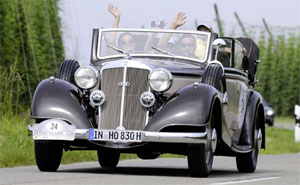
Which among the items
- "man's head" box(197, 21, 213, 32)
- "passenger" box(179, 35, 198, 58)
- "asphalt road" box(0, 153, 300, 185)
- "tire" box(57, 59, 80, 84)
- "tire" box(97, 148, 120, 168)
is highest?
"man's head" box(197, 21, 213, 32)

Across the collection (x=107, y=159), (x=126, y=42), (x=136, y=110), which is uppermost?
(x=126, y=42)

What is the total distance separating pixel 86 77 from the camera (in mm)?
11547

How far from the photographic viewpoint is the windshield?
12984 mm

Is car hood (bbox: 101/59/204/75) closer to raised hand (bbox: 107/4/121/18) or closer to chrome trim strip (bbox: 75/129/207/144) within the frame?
chrome trim strip (bbox: 75/129/207/144)

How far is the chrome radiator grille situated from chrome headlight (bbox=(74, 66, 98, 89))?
0.12 metres

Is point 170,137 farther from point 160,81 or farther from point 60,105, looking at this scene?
point 60,105

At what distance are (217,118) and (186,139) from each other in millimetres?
1079

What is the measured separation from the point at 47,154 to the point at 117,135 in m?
1.02

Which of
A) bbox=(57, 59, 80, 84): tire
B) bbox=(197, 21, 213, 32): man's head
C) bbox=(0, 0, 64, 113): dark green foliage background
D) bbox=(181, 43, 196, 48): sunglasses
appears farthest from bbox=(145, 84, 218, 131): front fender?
bbox=(0, 0, 64, 113): dark green foliage background

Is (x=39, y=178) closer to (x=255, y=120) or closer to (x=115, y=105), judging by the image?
(x=115, y=105)

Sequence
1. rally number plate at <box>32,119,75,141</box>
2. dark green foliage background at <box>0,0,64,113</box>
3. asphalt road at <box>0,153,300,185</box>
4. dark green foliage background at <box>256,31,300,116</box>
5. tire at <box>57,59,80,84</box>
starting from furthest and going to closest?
dark green foliage background at <box>256,31,300,116</box> → dark green foliage background at <box>0,0,64,113</box> → tire at <box>57,59,80,84</box> → rally number plate at <box>32,119,75,141</box> → asphalt road at <box>0,153,300,185</box>

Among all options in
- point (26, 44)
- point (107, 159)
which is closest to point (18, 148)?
point (107, 159)

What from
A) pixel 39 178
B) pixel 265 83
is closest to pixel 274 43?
pixel 265 83

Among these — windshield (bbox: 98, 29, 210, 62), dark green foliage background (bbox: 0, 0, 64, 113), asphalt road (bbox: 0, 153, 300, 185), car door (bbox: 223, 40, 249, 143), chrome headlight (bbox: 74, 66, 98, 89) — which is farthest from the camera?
dark green foliage background (bbox: 0, 0, 64, 113)
